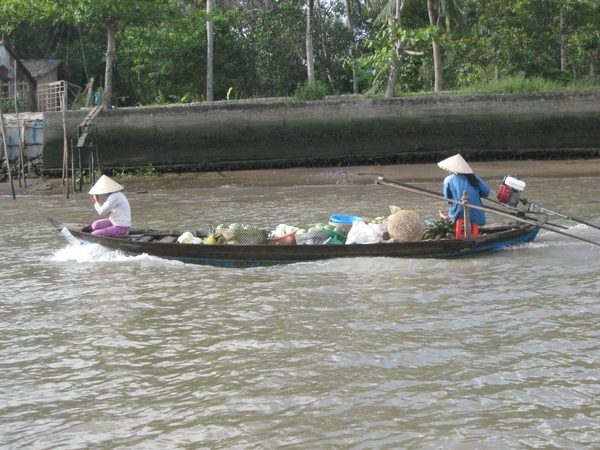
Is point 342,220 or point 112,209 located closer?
point 112,209

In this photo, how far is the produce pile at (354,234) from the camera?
8656 millimetres

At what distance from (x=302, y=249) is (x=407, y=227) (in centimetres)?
122

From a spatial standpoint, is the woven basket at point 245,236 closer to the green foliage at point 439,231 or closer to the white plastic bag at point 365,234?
the white plastic bag at point 365,234

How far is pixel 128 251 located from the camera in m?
9.08

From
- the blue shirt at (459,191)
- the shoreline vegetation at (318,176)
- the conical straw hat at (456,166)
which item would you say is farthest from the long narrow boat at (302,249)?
the shoreline vegetation at (318,176)

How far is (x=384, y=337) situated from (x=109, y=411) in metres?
2.30

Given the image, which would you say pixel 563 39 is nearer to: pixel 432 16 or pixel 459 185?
pixel 432 16

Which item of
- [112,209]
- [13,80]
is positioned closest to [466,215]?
[112,209]

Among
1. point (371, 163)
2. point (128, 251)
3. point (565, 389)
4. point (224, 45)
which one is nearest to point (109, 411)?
point (565, 389)

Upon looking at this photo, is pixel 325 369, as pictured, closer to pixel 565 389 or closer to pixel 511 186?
pixel 565 389

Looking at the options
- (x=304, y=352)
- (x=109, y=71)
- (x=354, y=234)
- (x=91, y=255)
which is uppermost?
(x=109, y=71)

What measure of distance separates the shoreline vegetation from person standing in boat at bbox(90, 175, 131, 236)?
21.8 ft

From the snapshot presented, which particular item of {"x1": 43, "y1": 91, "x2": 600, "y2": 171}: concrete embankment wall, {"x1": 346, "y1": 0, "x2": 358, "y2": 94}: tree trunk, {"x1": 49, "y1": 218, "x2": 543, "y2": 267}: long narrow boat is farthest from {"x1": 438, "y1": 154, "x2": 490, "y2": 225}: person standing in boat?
{"x1": 346, "y1": 0, "x2": 358, "y2": 94}: tree trunk

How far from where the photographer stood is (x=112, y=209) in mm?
9359
